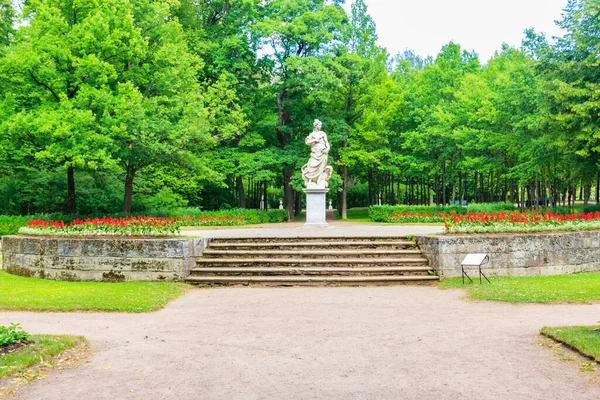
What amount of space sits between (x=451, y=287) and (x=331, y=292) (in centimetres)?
262

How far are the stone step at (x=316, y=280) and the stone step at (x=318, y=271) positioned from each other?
20 centimetres

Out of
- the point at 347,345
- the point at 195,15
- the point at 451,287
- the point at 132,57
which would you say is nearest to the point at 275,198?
the point at 195,15

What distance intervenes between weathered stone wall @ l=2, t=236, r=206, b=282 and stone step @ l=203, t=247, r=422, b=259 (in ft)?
2.20

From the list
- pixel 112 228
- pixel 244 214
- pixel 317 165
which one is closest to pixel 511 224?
pixel 317 165

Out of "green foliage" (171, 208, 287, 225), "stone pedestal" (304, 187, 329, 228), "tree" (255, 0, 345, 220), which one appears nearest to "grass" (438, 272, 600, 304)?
"stone pedestal" (304, 187, 329, 228)

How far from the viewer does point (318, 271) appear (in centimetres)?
1185

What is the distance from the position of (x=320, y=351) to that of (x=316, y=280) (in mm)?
5240

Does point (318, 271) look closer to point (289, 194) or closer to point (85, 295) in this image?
point (85, 295)

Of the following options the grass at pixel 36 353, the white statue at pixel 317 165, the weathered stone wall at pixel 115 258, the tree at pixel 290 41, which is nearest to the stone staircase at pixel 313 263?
the weathered stone wall at pixel 115 258

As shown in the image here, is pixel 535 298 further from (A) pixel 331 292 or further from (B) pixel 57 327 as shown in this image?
(B) pixel 57 327

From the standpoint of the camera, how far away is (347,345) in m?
6.53

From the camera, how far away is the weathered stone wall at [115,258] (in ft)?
39.1

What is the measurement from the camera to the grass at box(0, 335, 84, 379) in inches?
209

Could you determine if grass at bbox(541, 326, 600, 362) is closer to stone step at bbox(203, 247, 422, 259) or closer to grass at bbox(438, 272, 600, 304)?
grass at bbox(438, 272, 600, 304)
